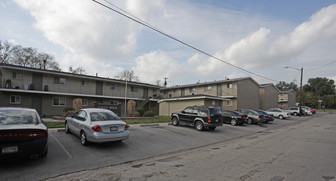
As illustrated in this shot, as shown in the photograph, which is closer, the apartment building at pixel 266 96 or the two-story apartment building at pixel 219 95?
the two-story apartment building at pixel 219 95

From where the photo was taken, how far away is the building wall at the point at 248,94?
32.3 m

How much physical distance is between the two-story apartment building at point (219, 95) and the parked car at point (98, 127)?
58.5ft

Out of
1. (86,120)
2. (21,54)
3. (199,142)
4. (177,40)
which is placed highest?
(21,54)

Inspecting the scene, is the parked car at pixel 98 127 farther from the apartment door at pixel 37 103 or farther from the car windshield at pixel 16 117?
the apartment door at pixel 37 103

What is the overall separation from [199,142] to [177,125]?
4913 mm

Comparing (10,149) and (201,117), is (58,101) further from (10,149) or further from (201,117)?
(10,149)

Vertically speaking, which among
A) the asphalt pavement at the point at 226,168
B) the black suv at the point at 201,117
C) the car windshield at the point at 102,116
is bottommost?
the asphalt pavement at the point at 226,168

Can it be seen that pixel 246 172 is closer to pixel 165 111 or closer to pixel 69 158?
pixel 69 158

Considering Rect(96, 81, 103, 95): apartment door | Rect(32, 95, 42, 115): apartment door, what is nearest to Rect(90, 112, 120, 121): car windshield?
Rect(32, 95, 42, 115): apartment door

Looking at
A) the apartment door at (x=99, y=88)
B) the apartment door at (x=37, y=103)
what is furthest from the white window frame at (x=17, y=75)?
the apartment door at (x=99, y=88)

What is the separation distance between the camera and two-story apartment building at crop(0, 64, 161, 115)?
814 inches

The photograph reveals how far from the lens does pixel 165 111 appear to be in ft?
97.0

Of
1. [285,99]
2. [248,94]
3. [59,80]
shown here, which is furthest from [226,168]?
[285,99]

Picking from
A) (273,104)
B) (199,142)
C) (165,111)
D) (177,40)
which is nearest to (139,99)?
(165,111)
